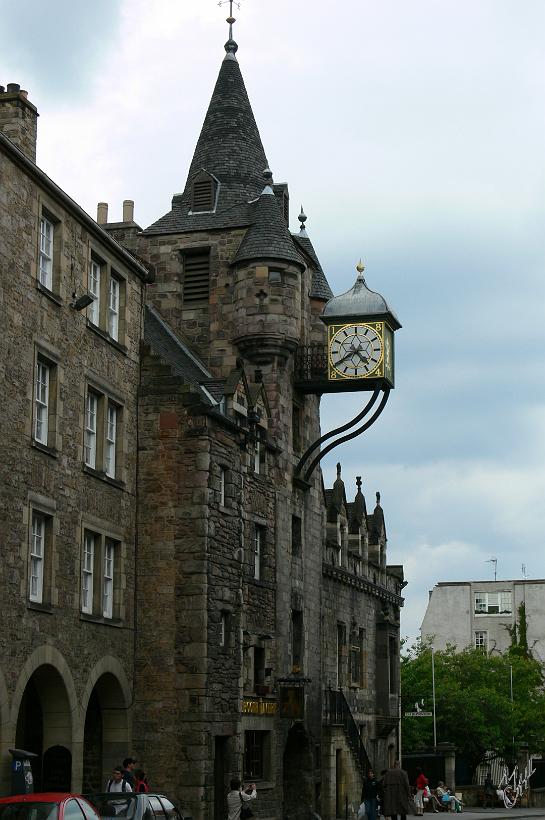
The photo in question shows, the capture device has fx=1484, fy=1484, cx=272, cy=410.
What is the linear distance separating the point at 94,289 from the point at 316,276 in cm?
1383

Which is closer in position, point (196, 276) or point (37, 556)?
point (37, 556)

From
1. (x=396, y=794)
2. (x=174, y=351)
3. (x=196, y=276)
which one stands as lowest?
(x=396, y=794)

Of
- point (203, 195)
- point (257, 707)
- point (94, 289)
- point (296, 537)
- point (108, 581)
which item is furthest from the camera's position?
point (203, 195)

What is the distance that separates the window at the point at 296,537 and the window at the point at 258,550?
2.84 metres

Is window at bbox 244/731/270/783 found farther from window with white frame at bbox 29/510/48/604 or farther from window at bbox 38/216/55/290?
window at bbox 38/216/55/290

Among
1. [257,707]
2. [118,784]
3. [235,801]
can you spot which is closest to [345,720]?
[257,707]

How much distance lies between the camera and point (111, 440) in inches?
1293

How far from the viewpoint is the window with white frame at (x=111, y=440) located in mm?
32500

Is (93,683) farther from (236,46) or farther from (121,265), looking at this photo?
(236,46)

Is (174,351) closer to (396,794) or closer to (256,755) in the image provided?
(256,755)

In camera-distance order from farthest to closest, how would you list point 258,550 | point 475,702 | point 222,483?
point 475,702 → point 258,550 → point 222,483

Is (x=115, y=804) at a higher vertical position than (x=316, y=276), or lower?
lower

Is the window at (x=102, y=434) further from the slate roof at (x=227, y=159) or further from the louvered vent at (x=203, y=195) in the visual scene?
the louvered vent at (x=203, y=195)

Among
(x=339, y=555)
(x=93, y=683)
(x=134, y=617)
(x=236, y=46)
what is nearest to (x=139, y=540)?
(x=134, y=617)
